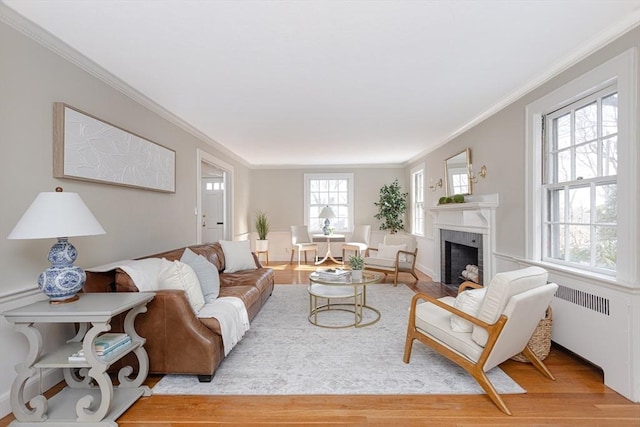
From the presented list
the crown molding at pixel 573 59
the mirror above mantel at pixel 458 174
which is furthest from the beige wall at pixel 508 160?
the mirror above mantel at pixel 458 174

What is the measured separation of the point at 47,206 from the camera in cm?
185

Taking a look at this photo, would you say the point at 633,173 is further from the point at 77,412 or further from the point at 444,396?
the point at 77,412

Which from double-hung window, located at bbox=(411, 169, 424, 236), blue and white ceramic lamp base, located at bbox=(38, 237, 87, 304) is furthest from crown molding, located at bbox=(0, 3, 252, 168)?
double-hung window, located at bbox=(411, 169, 424, 236)

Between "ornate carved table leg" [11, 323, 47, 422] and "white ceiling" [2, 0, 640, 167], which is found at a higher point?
"white ceiling" [2, 0, 640, 167]

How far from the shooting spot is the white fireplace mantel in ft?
12.5

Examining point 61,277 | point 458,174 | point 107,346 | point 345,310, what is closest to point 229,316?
point 107,346

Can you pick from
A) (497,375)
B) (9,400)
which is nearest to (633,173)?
(497,375)

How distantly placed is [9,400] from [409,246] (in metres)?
5.85

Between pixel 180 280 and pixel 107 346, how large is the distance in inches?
25.2

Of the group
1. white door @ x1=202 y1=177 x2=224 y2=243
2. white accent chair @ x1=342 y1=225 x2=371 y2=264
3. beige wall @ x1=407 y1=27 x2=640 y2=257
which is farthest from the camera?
white door @ x1=202 y1=177 x2=224 y2=243

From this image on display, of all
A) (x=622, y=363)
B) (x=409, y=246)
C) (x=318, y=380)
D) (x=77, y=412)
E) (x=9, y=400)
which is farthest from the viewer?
(x=409, y=246)

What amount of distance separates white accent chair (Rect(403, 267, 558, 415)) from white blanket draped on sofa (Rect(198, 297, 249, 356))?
5.16 ft

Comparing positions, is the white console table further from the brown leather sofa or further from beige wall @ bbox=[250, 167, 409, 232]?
beige wall @ bbox=[250, 167, 409, 232]

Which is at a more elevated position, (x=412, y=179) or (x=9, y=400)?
(x=412, y=179)
